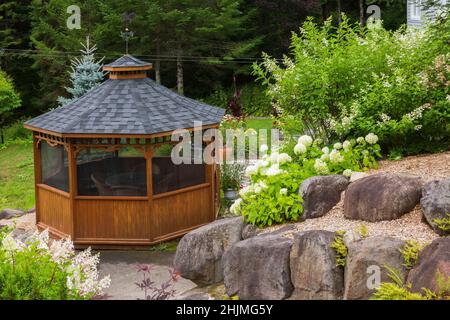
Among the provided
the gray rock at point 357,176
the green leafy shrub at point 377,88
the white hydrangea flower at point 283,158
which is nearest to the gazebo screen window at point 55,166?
the green leafy shrub at point 377,88

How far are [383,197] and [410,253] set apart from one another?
1308 mm

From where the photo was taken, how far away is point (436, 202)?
8109mm

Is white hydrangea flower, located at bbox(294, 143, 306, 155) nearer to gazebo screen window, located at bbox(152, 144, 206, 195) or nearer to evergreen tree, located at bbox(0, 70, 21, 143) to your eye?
gazebo screen window, located at bbox(152, 144, 206, 195)

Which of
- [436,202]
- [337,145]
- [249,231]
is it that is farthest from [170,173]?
[436,202]

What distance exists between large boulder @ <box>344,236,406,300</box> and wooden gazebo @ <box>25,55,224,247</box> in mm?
5310

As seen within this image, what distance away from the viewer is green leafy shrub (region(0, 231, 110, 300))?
5832 mm

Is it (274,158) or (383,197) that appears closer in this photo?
(383,197)

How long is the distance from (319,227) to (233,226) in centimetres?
146

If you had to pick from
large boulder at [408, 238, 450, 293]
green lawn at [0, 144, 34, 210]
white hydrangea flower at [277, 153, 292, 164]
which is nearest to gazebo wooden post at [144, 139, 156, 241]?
white hydrangea flower at [277, 153, 292, 164]

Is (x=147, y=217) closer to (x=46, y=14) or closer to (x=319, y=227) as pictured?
(x=319, y=227)

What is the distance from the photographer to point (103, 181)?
12.4 metres

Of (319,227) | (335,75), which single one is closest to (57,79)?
(335,75)

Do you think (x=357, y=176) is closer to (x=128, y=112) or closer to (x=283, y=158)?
(x=283, y=158)
